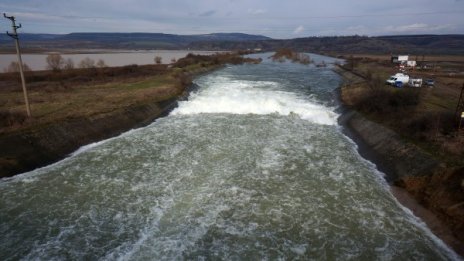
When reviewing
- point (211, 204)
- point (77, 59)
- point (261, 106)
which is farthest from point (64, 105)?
point (77, 59)

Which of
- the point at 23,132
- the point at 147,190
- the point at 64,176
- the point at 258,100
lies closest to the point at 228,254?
the point at 147,190

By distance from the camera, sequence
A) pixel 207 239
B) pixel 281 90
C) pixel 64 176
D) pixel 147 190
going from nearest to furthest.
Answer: pixel 207 239
pixel 147 190
pixel 64 176
pixel 281 90

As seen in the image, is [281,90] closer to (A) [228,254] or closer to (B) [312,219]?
(B) [312,219]

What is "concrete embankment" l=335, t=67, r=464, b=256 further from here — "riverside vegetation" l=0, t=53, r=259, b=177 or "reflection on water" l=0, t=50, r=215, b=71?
"reflection on water" l=0, t=50, r=215, b=71

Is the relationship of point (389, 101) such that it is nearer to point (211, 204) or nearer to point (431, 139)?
point (431, 139)

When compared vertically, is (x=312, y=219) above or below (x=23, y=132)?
below

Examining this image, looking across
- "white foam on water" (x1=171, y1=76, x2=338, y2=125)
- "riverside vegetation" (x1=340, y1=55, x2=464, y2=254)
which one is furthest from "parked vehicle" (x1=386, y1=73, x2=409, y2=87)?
"white foam on water" (x1=171, y1=76, x2=338, y2=125)

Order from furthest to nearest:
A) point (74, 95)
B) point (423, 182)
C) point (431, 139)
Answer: point (74, 95) → point (431, 139) → point (423, 182)
